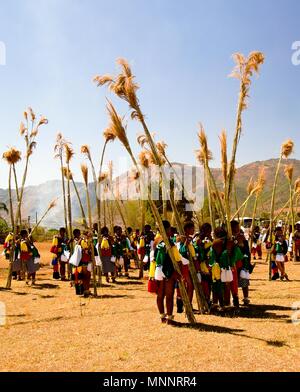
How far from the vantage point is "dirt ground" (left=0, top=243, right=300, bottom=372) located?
573 centimetres

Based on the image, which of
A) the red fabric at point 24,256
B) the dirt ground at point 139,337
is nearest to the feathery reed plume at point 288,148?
the dirt ground at point 139,337

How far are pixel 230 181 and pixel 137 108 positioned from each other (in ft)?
9.41

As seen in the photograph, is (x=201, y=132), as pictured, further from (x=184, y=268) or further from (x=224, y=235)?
(x=184, y=268)

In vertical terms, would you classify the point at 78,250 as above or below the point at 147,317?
above

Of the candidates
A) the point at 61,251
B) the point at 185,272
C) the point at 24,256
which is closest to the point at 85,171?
the point at 24,256

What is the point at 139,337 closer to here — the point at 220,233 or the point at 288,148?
the point at 220,233

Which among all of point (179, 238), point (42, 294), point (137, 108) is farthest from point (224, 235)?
point (42, 294)

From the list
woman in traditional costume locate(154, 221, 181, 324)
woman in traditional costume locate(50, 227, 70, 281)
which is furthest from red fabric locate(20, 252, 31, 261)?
woman in traditional costume locate(154, 221, 181, 324)

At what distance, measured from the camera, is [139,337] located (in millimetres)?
7117

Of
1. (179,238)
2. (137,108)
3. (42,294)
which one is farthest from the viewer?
(42,294)

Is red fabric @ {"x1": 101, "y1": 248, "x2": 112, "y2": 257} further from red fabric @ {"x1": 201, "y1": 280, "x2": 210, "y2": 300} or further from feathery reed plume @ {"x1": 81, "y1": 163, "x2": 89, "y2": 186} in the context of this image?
red fabric @ {"x1": 201, "y1": 280, "x2": 210, "y2": 300}

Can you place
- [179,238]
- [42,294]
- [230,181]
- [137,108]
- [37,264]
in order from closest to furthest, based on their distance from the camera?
[137,108]
[179,238]
[230,181]
[42,294]
[37,264]

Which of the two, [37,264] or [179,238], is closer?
[179,238]
